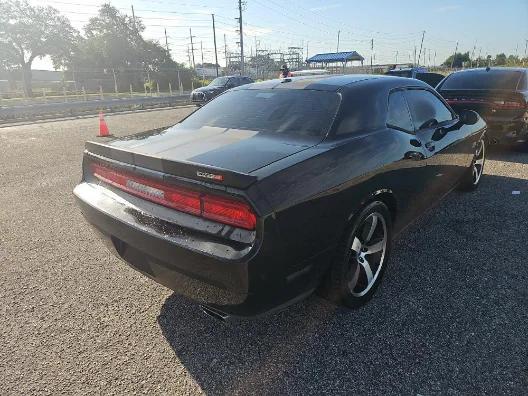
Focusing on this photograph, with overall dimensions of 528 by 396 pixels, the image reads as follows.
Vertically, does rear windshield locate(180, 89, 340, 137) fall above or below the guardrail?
above

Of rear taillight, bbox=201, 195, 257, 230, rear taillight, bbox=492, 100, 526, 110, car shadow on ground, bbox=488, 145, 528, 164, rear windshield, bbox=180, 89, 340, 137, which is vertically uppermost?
rear windshield, bbox=180, 89, 340, 137

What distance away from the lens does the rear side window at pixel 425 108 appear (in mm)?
3395

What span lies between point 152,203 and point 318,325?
131 cm

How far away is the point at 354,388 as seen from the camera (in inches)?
79.0

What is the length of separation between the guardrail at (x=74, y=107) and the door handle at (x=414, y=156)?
54.3 feet

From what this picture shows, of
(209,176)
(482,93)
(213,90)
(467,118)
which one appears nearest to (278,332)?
(209,176)

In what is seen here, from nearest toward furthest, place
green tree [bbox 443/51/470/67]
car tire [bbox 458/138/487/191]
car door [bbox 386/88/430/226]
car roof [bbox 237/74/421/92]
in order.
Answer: car door [bbox 386/88/430/226], car roof [bbox 237/74/421/92], car tire [bbox 458/138/487/191], green tree [bbox 443/51/470/67]

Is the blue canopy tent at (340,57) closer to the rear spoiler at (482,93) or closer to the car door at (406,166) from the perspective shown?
the rear spoiler at (482,93)

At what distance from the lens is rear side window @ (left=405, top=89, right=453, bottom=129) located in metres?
3.39

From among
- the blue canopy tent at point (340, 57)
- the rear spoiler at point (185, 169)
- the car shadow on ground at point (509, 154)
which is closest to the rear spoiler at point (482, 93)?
the car shadow on ground at point (509, 154)

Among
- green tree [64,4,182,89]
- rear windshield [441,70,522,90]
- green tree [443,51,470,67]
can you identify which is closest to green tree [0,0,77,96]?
green tree [64,4,182,89]

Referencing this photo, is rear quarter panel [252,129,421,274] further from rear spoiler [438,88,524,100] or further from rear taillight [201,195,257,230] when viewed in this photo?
rear spoiler [438,88,524,100]

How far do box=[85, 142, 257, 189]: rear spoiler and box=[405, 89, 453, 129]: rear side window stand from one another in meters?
2.10

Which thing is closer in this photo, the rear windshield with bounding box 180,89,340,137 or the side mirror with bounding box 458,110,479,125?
the rear windshield with bounding box 180,89,340,137
